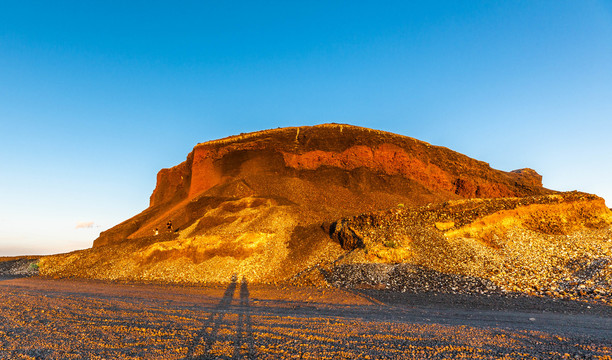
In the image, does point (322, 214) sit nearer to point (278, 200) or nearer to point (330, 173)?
point (278, 200)

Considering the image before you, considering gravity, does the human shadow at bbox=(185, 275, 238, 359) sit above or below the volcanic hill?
below

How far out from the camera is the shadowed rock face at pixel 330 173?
110 ft

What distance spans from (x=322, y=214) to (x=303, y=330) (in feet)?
68.8

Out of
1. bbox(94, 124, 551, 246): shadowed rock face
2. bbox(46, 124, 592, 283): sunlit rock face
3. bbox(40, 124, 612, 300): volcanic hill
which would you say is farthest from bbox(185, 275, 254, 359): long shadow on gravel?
bbox(94, 124, 551, 246): shadowed rock face

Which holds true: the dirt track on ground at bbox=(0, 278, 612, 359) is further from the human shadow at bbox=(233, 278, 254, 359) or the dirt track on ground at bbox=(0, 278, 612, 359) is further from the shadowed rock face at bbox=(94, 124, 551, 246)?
the shadowed rock face at bbox=(94, 124, 551, 246)

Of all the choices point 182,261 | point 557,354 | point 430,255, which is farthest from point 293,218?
point 557,354

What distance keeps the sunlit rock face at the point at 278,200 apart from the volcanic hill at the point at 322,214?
0.12 meters

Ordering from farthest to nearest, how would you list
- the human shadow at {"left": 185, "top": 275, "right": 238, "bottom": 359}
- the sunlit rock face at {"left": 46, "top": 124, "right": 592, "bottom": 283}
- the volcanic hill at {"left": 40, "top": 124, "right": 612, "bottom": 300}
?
the sunlit rock face at {"left": 46, "top": 124, "right": 592, "bottom": 283} → the volcanic hill at {"left": 40, "top": 124, "right": 612, "bottom": 300} → the human shadow at {"left": 185, "top": 275, "right": 238, "bottom": 359}

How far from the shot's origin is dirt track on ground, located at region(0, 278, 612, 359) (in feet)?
18.2

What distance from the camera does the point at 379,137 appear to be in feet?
131

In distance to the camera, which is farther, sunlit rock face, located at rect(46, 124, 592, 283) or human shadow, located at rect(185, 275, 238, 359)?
sunlit rock face, located at rect(46, 124, 592, 283)

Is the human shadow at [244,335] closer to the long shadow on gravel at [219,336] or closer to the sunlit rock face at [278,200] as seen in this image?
the long shadow on gravel at [219,336]

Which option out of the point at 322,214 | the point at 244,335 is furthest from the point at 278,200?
the point at 244,335

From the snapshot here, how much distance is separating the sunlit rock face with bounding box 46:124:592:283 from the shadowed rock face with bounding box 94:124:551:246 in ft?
0.43
